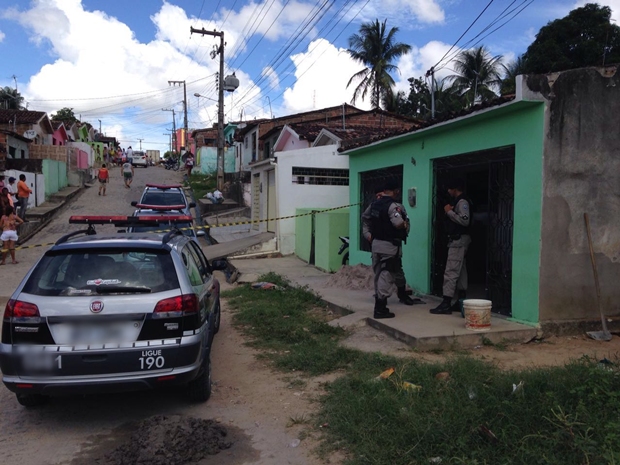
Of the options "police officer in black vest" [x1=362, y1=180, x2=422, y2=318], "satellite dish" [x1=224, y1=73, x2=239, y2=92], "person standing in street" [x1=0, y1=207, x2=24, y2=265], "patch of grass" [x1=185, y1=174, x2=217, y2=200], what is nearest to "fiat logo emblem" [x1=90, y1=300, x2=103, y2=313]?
"police officer in black vest" [x1=362, y1=180, x2=422, y2=318]

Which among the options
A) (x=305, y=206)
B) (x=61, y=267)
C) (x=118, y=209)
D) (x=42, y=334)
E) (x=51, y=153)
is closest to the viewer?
(x=42, y=334)

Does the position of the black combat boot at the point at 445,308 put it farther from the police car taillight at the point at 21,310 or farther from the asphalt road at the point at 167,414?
the police car taillight at the point at 21,310

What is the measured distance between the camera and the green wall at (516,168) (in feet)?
20.9

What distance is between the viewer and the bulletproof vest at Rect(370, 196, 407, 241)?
7.10 meters

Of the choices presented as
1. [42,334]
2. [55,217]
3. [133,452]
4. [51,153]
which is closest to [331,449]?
[133,452]

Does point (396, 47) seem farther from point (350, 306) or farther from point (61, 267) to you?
point (61, 267)

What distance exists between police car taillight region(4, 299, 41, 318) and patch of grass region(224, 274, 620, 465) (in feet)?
7.46

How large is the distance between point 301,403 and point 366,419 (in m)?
0.92

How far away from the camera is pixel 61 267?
4699mm

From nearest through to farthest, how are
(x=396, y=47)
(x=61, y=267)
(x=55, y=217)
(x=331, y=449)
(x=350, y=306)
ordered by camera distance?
(x=331, y=449) → (x=61, y=267) → (x=350, y=306) → (x=55, y=217) → (x=396, y=47)

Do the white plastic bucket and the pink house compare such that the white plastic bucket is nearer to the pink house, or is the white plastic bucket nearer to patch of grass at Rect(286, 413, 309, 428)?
patch of grass at Rect(286, 413, 309, 428)

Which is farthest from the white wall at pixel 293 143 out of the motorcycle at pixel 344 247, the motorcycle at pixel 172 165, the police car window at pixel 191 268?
the motorcycle at pixel 172 165

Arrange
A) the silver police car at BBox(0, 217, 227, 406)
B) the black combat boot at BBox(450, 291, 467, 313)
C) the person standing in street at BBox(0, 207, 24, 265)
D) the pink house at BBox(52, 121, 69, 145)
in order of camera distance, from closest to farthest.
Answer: the silver police car at BBox(0, 217, 227, 406) < the black combat boot at BBox(450, 291, 467, 313) < the person standing in street at BBox(0, 207, 24, 265) < the pink house at BBox(52, 121, 69, 145)

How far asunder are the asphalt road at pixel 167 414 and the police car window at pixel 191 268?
111 cm
